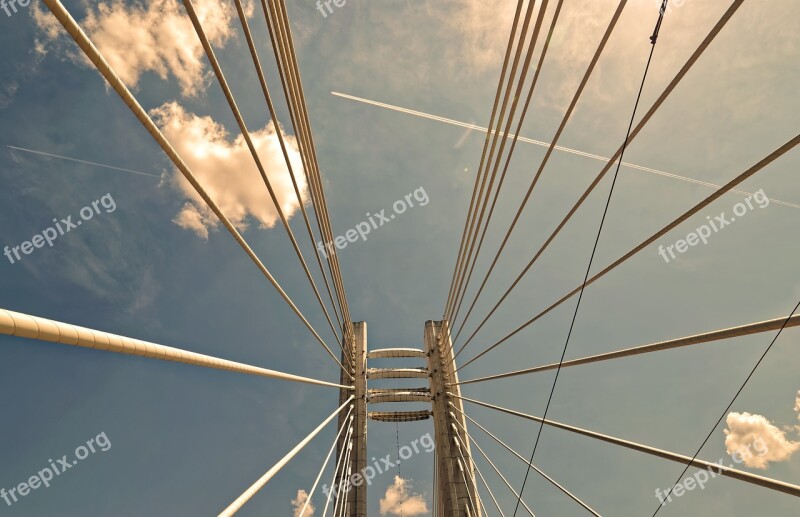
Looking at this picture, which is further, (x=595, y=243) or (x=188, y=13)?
(x=595, y=243)

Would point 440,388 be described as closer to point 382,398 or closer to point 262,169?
point 382,398

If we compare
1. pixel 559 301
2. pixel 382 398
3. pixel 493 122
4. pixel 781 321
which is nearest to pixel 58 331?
pixel 781 321

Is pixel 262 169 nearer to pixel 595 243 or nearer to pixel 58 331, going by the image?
pixel 58 331

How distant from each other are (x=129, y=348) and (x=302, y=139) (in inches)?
172

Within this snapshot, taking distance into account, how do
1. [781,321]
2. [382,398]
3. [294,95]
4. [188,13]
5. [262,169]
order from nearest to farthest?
1. [781,321]
2. [188,13]
3. [262,169]
4. [294,95]
5. [382,398]

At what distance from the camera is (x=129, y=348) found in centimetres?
209

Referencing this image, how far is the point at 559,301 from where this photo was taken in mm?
5473

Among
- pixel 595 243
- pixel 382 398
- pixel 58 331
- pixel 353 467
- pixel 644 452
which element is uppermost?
pixel 382 398

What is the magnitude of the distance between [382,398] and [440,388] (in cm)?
307

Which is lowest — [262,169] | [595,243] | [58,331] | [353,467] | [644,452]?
[644,452]

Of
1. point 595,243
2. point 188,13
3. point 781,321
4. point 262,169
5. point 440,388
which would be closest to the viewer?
point 781,321

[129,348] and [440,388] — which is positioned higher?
[440,388]

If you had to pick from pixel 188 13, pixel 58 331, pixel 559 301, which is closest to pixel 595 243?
pixel 559 301

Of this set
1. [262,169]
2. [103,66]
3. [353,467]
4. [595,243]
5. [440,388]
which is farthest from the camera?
[440,388]
